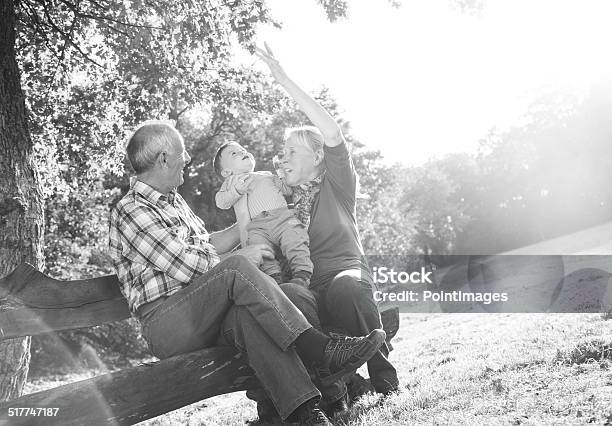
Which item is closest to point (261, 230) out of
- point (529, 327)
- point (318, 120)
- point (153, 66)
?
point (318, 120)

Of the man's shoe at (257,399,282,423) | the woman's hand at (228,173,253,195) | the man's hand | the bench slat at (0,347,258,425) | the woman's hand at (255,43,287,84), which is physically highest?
the woman's hand at (255,43,287,84)

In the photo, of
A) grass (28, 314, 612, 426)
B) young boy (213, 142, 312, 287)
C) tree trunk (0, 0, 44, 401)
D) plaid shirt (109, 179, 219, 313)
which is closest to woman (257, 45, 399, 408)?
young boy (213, 142, 312, 287)

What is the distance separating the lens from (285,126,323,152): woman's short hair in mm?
4980

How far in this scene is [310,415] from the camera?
11.8 ft

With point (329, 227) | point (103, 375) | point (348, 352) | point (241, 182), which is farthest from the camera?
point (241, 182)

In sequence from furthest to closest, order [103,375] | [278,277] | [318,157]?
1. [318,157]
2. [278,277]
3. [103,375]

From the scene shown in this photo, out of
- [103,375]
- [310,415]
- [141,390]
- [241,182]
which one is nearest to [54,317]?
[103,375]

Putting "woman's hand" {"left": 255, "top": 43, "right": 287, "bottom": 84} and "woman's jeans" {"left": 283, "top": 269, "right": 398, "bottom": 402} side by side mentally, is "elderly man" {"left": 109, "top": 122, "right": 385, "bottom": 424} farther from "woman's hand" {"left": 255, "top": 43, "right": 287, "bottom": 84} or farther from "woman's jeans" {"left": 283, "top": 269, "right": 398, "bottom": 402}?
"woman's hand" {"left": 255, "top": 43, "right": 287, "bottom": 84}

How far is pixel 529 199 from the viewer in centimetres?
5106

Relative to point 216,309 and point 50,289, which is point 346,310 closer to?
point 216,309

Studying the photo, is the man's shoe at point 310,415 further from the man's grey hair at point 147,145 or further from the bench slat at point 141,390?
the man's grey hair at point 147,145

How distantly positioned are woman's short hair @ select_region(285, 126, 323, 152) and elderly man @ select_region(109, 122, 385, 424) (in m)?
1.35

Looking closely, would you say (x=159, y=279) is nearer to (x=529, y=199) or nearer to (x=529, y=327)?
(x=529, y=327)

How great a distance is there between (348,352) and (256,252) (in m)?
1.00
